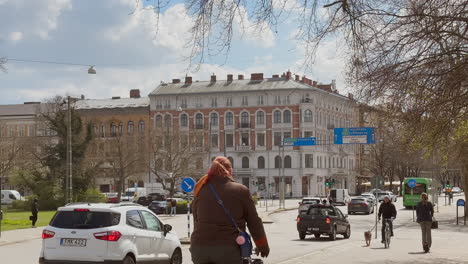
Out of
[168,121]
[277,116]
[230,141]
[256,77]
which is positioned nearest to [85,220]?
[168,121]

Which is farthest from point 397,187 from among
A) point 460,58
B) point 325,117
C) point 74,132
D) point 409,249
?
point 460,58

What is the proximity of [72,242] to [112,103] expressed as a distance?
114291 mm

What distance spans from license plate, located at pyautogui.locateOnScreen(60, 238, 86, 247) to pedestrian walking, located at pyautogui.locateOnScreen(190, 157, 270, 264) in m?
7.43


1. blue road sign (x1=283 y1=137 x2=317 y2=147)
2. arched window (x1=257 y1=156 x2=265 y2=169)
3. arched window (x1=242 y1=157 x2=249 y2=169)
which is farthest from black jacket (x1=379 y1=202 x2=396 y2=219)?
arched window (x1=242 y1=157 x2=249 y2=169)

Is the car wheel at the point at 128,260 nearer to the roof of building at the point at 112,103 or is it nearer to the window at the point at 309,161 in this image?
the window at the point at 309,161

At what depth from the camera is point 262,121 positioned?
11556cm

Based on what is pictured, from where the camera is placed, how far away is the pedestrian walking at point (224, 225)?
23.8 ft

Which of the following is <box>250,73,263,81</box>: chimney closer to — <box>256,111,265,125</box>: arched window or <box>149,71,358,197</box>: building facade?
<box>149,71,358,197</box>: building facade

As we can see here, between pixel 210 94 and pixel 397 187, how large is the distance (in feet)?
126

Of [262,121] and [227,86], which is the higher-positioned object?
[227,86]

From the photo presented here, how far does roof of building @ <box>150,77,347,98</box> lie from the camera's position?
379 feet

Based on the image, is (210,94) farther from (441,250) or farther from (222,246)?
(222,246)

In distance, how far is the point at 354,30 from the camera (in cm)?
1170

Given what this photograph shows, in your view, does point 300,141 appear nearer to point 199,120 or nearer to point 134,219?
point 199,120
